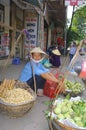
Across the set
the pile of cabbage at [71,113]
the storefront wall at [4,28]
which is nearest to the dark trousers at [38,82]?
the pile of cabbage at [71,113]

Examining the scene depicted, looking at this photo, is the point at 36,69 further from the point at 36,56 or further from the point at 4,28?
the point at 4,28

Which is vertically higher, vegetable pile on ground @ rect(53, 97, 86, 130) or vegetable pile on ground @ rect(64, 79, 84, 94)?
vegetable pile on ground @ rect(53, 97, 86, 130)

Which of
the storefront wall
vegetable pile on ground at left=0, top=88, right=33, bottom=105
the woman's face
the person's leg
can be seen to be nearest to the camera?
vegetable pile on ground at left=0, top=88, right=33, bottom=105

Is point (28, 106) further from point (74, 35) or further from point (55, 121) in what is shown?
point (74, 35)

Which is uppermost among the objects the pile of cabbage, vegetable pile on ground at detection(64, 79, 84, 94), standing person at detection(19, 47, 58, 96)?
standing person at detection(19, 47, 58, 96)

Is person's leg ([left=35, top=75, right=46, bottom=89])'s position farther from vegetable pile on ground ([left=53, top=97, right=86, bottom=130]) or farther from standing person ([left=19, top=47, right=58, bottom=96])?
vegetable pile on ground ([left=53, top=97, right=86, bottom=130])

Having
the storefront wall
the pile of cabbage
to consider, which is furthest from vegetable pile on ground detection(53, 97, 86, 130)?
the storefront wall

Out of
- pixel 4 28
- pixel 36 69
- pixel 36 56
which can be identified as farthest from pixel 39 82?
pixel 4 28

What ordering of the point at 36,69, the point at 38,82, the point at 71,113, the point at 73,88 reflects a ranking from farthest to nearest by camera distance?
1. the point at 73,88
2. the point at 38,82
3. the point at 36,69
4. the point at 71,113

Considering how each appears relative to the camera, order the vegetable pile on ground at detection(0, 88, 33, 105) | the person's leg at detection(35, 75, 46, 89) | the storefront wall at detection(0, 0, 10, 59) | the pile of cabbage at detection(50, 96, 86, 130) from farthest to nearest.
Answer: the storefront wall at detection(0, 0, 10, 59), the person's leg at detection(35, 75, 46, 89), the vegetable pile on ground at detection(0, 88, 33, 105), the pile of cabbage at detection(50, 96, 86, 130)

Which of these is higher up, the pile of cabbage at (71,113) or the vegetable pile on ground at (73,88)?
the pile of cabbage at (71,113)

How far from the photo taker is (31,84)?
6156 millimetres

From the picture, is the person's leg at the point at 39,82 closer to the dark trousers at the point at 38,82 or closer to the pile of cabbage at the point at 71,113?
the dark trousers at the point at 38,82

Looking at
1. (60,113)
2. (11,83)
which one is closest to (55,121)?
(60,113)
